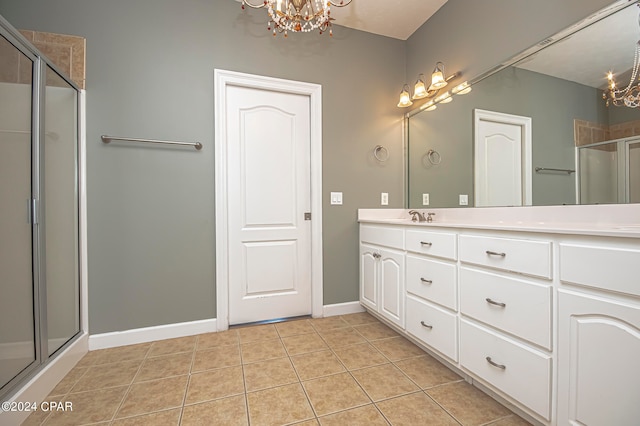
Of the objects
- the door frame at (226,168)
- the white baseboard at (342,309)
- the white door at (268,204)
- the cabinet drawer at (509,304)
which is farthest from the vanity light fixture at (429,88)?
the white baseboard at (342,309)

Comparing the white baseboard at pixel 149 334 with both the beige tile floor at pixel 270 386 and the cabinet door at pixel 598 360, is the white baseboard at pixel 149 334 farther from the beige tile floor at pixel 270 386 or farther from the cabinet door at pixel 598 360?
the cabinet door at pixel 598 360

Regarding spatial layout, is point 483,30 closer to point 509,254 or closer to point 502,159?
point 502,159

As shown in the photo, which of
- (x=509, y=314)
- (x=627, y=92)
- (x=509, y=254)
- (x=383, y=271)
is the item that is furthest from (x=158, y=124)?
(x=627, y=92)

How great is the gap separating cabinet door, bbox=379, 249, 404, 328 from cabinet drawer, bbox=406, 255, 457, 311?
93mm

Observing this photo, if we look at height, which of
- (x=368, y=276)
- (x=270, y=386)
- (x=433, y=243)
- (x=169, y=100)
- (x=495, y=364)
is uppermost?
(x=169, y=100)

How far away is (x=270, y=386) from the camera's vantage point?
143cm

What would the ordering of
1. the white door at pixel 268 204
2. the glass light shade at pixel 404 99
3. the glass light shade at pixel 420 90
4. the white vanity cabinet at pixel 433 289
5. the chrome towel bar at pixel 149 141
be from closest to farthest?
the white vanity cabinet at pixel 433 289, the chrome towel bar at pixel 149 141, the white door at pixel 268 204, the glass light shade at pixel 420 90, the glass light shade at pixel 404 99

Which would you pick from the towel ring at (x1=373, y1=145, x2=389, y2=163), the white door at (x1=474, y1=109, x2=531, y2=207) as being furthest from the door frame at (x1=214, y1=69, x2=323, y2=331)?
the white door at (x1=474, y1=109, x2=531, y2=207)

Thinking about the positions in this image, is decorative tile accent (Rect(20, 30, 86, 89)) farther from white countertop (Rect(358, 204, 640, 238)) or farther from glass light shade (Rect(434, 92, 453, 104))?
glass light shade (Rect(434, 92, 453, 104))

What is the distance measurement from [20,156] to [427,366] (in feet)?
8.15

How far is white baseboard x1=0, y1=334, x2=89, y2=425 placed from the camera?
1.15 m

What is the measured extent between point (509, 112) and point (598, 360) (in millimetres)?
1431

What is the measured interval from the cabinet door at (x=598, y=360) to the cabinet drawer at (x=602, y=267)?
0.05 metres

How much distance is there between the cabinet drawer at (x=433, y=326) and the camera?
149 cm
